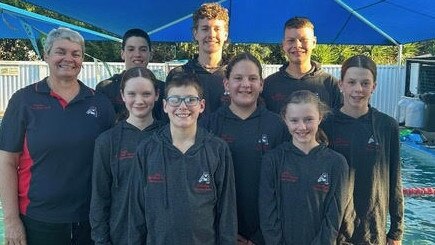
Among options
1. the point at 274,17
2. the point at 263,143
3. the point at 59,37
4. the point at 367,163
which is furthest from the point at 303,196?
the point at 274,17

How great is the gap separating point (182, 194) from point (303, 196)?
0.67m

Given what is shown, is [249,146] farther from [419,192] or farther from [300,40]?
[419,192]

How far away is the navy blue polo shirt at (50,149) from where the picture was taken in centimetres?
287

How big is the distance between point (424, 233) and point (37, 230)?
4.91 meters

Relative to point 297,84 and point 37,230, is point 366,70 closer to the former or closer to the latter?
point 297,84

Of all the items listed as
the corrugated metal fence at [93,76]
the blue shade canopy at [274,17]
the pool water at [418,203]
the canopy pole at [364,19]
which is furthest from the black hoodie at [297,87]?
the corrugated metal fence at [93,76]

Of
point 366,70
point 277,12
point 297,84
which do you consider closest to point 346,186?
point 366,70

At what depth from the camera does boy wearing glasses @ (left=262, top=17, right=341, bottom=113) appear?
3.50 m

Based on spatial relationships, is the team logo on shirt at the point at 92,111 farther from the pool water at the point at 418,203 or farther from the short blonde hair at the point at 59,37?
the pool water at the point at 418,203

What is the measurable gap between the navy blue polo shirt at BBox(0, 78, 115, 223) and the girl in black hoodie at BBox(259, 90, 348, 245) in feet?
3.56

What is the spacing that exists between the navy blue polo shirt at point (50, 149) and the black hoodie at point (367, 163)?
1491 millimetres

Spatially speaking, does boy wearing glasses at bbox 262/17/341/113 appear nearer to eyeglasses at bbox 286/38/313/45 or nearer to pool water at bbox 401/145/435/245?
eyeglasses at bbox 286/38/313/45

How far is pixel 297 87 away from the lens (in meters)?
3.50

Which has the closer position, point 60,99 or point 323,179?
point 323,179
